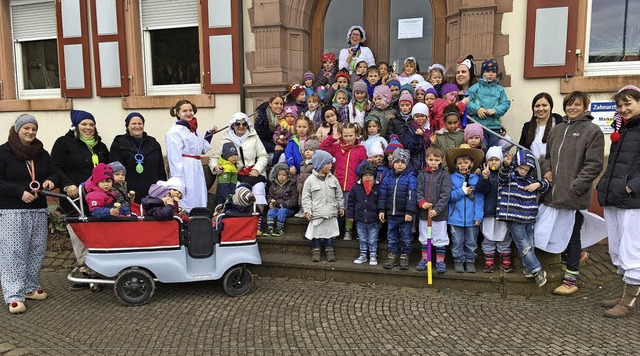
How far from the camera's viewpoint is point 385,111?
5.73m

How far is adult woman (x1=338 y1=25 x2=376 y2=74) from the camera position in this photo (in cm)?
711

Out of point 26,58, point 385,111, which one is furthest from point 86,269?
point 26,58

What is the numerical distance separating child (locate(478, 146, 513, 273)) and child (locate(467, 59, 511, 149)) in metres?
0.92

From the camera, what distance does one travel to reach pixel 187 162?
5.38 metres

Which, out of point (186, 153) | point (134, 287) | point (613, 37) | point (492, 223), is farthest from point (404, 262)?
point (613, 37)

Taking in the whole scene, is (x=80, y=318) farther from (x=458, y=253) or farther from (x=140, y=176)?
(x=458, y=253)

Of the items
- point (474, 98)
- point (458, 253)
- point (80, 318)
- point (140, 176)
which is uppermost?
point (474, 98)

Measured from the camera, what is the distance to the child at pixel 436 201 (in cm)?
461

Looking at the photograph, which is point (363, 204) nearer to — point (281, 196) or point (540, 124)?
point (281, 196)

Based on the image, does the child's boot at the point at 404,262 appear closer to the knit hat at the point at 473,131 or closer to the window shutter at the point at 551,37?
the knit hat at the point at 473,131

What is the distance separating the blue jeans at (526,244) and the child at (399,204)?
3.32ft

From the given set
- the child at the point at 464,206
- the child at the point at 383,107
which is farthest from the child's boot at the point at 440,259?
the child at the point at 383,107

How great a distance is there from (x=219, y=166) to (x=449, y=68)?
367cm

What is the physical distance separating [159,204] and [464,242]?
3.12 metres
